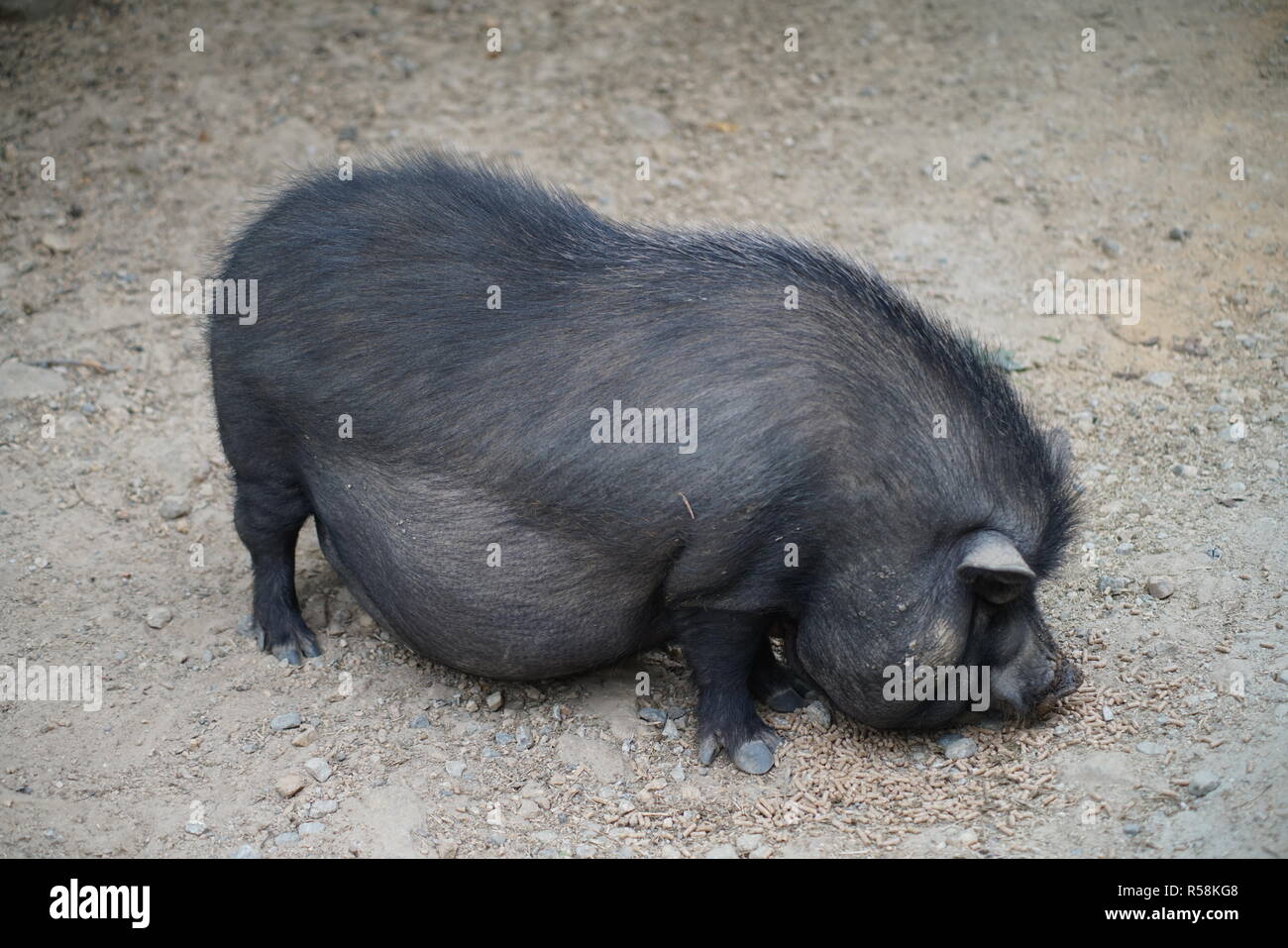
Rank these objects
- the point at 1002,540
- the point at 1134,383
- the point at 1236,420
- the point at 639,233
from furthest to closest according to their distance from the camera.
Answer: the point at 1134,383, the point at 1236,420, the point at 639,233, the point at 1002,540

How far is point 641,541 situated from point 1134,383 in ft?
12.8

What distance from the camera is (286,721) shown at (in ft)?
18.4

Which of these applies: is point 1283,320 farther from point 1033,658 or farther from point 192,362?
point 192,362

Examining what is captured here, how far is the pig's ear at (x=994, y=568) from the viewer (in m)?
4.64

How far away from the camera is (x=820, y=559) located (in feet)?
16.2

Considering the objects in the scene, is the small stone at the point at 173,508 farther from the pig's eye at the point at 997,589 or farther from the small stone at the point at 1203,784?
the small stone at the point at 1203,784

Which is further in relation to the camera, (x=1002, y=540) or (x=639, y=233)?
(x=639, y=233)

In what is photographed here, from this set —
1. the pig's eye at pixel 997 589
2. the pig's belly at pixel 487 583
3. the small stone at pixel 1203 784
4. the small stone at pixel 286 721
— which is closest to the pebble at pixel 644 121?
the pig's belly at pixel 487 583

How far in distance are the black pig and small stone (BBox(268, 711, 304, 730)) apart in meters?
0.59

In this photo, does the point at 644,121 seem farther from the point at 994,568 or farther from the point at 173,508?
the point at 994,568

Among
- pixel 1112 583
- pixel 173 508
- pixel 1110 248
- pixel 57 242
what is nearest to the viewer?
pixel 1112 583

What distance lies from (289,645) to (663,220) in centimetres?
355

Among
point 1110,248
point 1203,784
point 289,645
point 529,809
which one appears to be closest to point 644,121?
point 1110,248

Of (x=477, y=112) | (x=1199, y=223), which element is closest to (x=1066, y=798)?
(x=1199, y=223)
